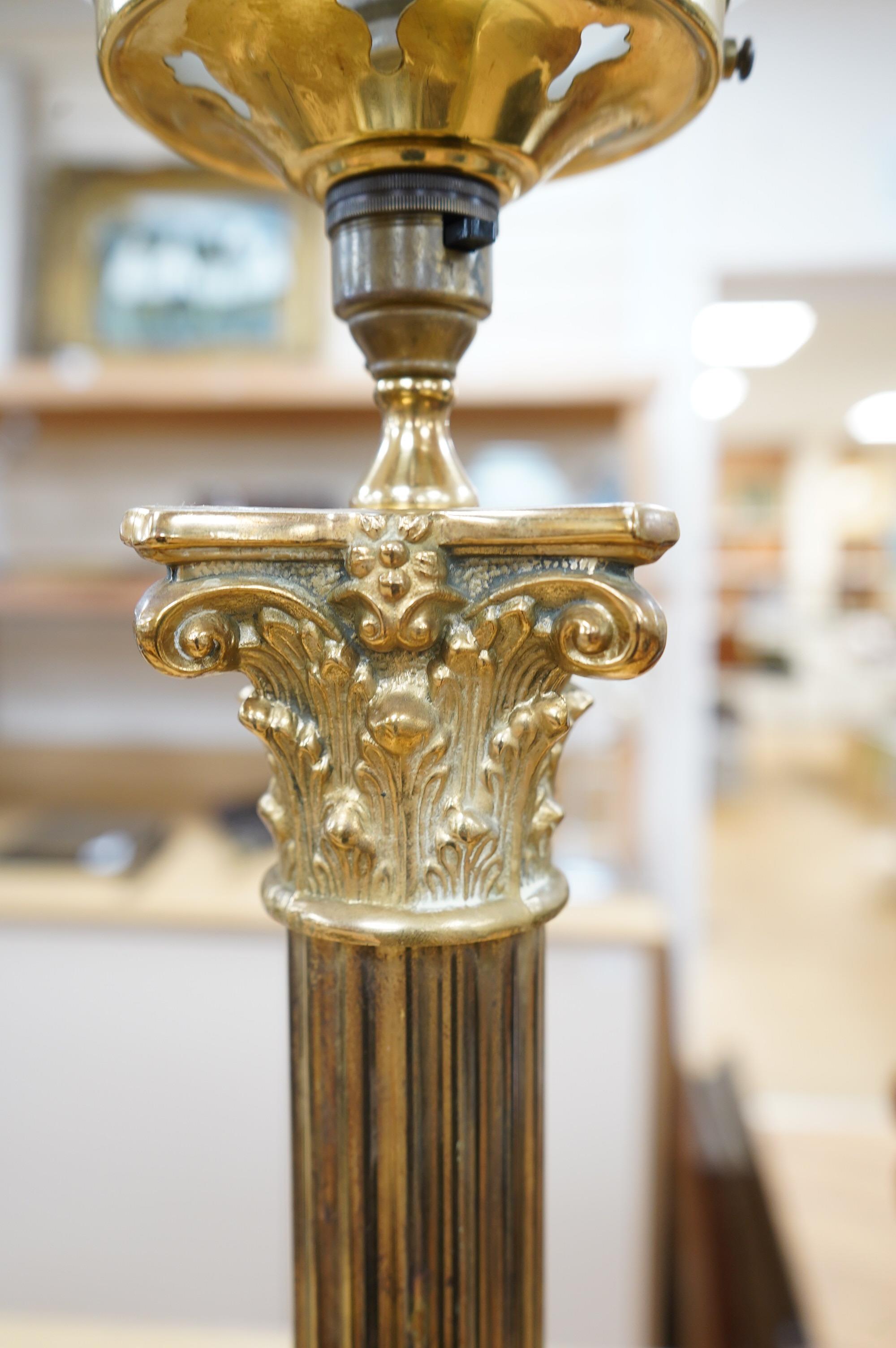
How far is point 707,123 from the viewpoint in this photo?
1.74 m

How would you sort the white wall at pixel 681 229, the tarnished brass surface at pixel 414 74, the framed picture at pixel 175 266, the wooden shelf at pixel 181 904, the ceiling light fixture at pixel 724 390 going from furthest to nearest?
1. the ceiling light fixture at pixel 724 390
2. the framed picture at pixel 175 266
3. the white wall at pixel 681 229
4. the wooden shelf at pixel 181 904
5. the tarnished brass surface at pixel 414 74

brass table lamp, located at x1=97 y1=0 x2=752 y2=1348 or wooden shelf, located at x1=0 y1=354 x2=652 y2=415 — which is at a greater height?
wooden shelf, located at x1=0 y1=354 x2=652 y2=415

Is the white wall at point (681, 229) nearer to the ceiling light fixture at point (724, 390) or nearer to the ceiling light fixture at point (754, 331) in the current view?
the ceiling light fixture at point (754, 331)

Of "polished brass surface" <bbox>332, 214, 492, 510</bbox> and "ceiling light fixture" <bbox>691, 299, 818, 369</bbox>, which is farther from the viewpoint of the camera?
"ceiling light fixture" <bbox>691, 299, 818, 369</bbox>

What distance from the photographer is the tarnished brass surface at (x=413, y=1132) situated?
44cm

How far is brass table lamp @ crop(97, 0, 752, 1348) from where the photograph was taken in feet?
1.29

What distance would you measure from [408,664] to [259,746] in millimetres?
1582

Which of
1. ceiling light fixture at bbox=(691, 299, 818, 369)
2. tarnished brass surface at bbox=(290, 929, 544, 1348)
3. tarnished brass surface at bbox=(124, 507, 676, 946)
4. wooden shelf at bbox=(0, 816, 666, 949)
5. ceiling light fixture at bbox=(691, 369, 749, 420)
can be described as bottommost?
wooden shelf at bbox=(0, 816, 666, 949)

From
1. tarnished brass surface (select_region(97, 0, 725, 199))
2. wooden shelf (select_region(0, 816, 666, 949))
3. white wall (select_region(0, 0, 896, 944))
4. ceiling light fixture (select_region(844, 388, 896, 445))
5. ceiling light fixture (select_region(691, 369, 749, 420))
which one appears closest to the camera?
tarnished brass surface (select_region(97, 0, 725, 199))

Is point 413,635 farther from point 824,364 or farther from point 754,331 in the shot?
point 824,364

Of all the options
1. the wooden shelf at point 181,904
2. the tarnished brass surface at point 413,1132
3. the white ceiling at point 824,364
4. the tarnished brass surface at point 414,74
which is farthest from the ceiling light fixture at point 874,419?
the tarnished brass surface at point 413,1132

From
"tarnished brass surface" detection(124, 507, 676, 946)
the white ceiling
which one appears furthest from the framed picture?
"tarnished brass surface" detection(124, 507, 676, 946)

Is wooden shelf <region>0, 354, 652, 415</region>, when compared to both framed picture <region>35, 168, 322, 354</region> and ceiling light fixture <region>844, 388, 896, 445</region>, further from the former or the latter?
ceiling light fixture <region>844, 388, 896, 445</region>

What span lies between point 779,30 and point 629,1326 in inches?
83.7
